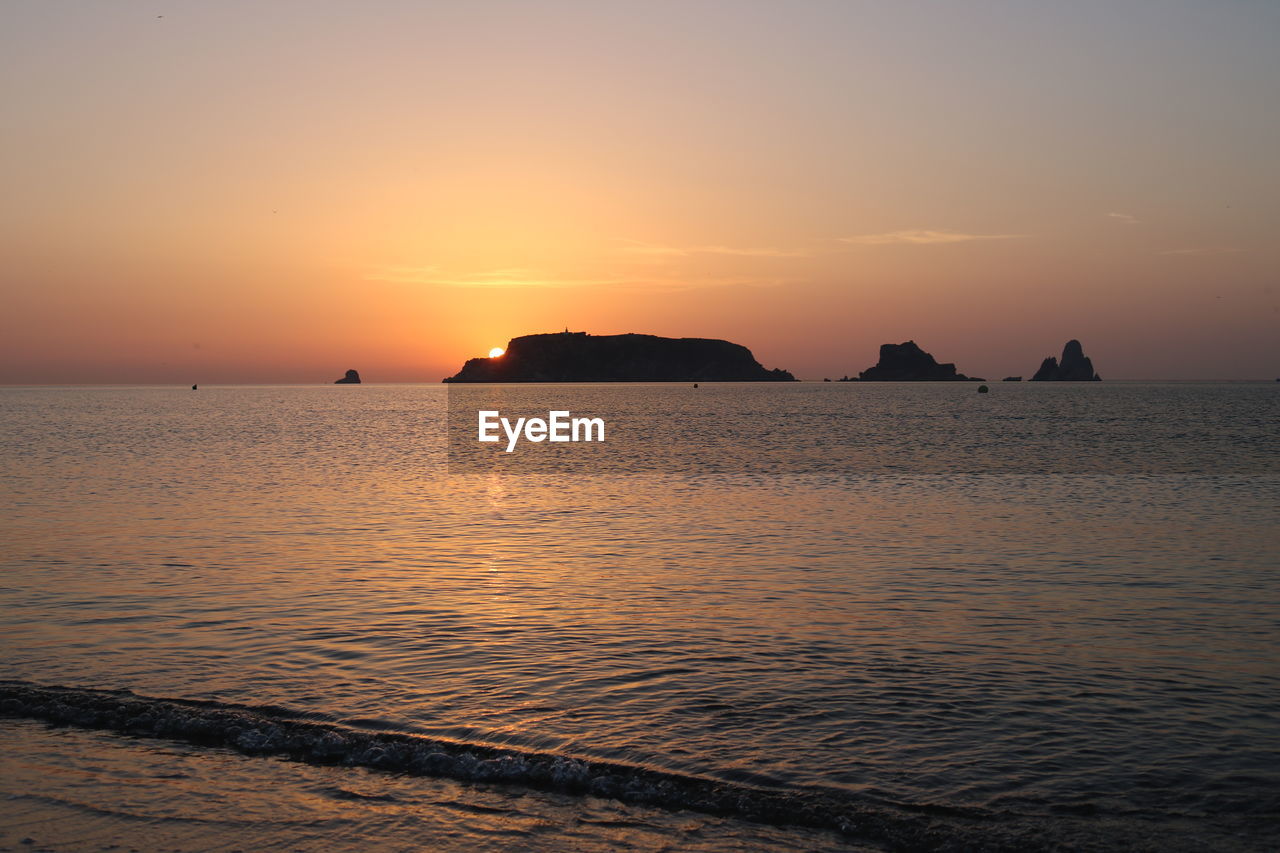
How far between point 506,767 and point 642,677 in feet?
14.9

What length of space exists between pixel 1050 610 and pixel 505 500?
28.7 meters

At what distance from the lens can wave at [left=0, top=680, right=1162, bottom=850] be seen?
11.0 meters

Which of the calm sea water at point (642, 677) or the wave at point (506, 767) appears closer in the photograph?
the wave at point (506, 767)

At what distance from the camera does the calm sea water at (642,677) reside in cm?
1136

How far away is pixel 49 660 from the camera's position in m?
17.5

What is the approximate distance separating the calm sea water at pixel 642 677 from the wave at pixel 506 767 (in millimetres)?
56

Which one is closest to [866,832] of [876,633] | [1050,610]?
[876,633]

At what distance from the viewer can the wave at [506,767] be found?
434 inches

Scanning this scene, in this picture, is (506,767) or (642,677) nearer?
(506,767)

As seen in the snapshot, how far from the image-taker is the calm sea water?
37.3ft

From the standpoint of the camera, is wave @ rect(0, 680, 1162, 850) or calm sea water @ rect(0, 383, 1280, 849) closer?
wave @ rect(0, 680, 1162, 850)

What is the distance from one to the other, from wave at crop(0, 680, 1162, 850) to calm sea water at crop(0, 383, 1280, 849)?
6 cm

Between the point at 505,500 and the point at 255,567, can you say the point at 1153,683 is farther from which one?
the point at 505,500

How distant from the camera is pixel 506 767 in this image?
1266 cm
